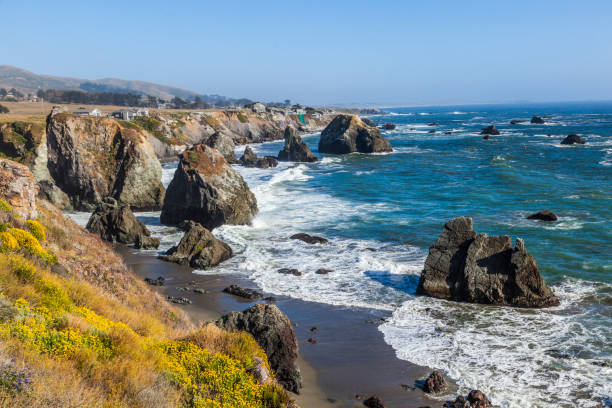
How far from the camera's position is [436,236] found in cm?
2783

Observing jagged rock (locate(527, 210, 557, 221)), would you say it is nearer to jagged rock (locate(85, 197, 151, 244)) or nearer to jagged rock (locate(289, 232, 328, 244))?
jagged rock (locate(289, 232, 328, 244))

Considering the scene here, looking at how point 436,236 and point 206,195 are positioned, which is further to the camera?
point 206,195

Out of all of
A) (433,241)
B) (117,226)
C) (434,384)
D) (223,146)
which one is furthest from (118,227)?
(223,146)

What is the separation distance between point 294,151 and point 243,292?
52550 mm

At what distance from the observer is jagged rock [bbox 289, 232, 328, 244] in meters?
27.2

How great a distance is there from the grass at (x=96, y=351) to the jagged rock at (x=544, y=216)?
26.6m

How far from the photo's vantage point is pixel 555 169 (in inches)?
2130

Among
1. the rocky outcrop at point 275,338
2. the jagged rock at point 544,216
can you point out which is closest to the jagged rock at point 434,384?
the rocky outcrop at point 275,338

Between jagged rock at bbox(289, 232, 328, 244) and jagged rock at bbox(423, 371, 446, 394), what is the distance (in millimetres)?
15031

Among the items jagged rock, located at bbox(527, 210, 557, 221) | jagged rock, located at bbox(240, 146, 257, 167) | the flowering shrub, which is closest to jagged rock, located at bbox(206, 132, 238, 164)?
jagged rock, located at bbox(240, 146, 257, 167)

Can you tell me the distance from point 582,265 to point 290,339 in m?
17.5

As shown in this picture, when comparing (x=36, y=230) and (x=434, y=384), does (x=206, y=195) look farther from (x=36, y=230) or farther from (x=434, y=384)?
(x=434, y=384)

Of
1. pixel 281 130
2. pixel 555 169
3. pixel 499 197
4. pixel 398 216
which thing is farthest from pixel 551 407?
pixel 281 130

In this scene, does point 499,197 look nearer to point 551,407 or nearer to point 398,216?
point 398,216
